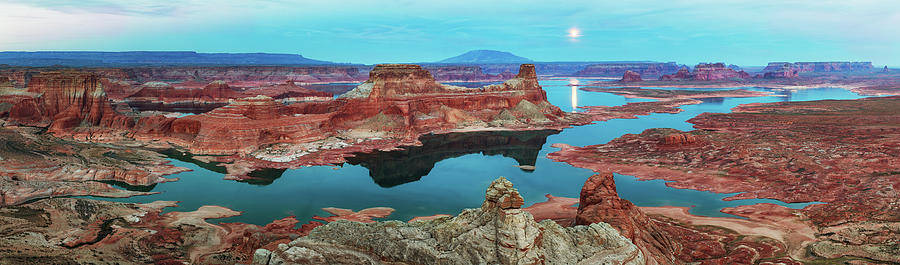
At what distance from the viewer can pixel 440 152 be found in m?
66.7

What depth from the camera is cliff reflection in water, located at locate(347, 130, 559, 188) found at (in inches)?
2147

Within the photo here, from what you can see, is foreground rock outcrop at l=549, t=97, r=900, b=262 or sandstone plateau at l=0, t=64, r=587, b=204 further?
sandstone plateau at l=0, t=64, r=587, b=204

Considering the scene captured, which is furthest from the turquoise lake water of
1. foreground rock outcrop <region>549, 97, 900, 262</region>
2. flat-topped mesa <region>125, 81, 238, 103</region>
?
flat-topped mesa <region>125, 81, 238, 103</region>

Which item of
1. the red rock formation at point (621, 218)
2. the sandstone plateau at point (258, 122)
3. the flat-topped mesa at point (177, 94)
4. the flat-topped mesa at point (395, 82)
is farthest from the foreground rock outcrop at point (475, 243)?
the flat-topped mesa at point (177, 94)

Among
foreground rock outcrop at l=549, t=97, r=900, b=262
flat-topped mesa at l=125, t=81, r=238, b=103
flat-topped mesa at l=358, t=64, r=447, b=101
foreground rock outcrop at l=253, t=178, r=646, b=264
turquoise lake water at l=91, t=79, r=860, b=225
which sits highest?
flat-topped mesa at l=358, t=64, r=447, b=101

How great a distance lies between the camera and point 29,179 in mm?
43062

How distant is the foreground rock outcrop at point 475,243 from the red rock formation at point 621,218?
4841mm

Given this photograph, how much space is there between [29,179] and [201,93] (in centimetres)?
10015

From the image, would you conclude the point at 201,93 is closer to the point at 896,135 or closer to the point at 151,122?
the point at 151,122

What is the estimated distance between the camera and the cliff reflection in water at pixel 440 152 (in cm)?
5453

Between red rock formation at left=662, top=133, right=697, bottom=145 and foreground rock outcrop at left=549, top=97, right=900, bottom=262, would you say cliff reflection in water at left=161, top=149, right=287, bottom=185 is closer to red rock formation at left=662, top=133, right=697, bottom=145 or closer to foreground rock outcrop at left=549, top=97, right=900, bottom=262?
foreground rock outcrop at left=549, top=97, right=900, bottom=262

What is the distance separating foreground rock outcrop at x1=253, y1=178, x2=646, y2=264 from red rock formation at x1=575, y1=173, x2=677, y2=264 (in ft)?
15.9

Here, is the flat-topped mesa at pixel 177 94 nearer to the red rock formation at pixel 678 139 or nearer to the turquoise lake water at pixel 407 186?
the turquoise lake water at pixel 407 186

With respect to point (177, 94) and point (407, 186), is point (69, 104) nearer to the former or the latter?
point (407, 186)
